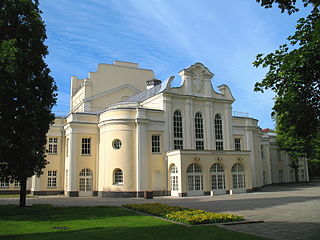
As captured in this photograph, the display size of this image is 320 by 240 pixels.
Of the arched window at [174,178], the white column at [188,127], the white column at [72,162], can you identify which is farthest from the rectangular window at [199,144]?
the white column at [72,162]

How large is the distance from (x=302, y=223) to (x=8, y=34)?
17.4 m

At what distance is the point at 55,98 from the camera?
798 inches

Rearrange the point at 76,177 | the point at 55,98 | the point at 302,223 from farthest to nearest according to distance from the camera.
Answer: the point at 76,177 → the point at 55,98 → the point at 302,223

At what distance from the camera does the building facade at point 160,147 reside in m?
32.0

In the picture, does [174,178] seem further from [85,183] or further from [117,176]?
[85,183]

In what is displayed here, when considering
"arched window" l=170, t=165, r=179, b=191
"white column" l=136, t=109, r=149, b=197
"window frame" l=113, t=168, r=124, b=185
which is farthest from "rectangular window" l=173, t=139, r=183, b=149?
"window frame" l=113, t=168, r=124, b=185

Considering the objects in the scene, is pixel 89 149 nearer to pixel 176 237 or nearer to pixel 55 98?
pixel 55 98

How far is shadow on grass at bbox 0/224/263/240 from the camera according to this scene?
10.1 m

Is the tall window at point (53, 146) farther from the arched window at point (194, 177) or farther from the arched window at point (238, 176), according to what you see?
the arched window at point (238, 176)

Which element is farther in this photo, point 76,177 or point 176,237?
point 76,177

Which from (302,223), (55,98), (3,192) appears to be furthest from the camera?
(3,192)

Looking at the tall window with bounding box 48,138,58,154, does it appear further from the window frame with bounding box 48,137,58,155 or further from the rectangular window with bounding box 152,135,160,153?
the rectangular window with bounding box 152,135,160,153

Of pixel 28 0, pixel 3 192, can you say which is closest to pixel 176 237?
pixel 28 0

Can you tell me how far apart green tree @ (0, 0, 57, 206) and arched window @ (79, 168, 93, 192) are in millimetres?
14944
